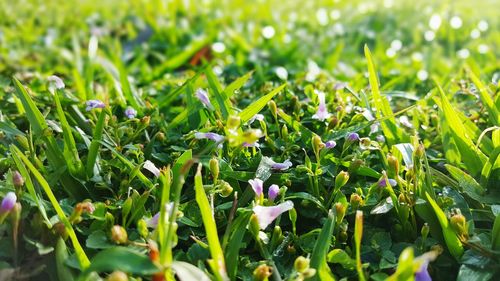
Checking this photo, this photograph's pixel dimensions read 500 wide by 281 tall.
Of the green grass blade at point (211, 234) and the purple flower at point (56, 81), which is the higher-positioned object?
the purple flower at point (56, 81)

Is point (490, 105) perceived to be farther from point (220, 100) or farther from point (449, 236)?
point (220, 100)

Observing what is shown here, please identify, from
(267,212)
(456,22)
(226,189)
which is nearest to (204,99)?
(226,189)

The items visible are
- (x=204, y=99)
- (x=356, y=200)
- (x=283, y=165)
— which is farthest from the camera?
(x=204, y=99)

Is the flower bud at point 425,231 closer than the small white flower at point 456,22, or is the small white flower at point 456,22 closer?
the flower bud at point 425,231

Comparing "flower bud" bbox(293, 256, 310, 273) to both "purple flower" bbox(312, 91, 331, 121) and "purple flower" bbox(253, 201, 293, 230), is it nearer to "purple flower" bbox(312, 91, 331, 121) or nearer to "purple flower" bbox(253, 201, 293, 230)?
"purple flower" bbox(253, 201, 293, 230)

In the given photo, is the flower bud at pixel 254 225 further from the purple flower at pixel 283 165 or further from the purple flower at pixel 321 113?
the purple flower at pixel 321 113

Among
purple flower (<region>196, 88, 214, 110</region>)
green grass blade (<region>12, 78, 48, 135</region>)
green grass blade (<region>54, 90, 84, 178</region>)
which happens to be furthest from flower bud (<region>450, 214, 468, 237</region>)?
green grass blade (<region>12, 78, 48, 135</region>)

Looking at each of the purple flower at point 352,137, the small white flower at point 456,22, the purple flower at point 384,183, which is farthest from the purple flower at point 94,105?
the small white flower at point 456,22
